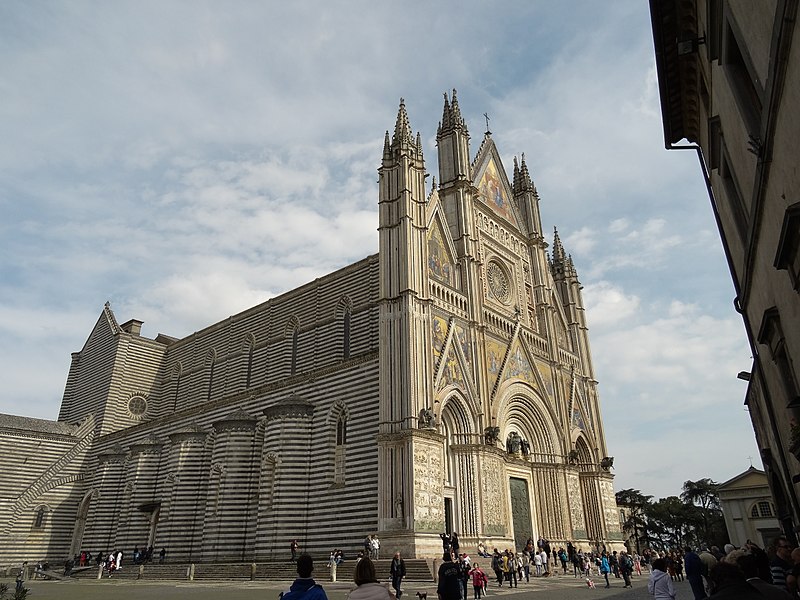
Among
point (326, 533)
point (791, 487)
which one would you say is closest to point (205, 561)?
point (326, 533)

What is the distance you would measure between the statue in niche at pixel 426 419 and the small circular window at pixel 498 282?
33.1 feet

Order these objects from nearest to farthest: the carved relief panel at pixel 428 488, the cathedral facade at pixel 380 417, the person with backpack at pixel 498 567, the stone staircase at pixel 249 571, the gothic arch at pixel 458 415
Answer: the person with backpack at pixel 498 567 < the stone staircase at pixel 249 571 < the carved relief panel at pixel 428 488 < the cathedral facade at pixel 380 417 < the gothic arch at pixel 458 415

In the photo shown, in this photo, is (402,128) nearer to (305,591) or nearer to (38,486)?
(305,591)

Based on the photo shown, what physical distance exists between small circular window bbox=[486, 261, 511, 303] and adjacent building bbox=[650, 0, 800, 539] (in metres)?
18.1

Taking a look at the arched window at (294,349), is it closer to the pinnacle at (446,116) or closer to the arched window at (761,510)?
the pinnacle at (446,116)

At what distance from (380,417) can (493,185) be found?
55.4 ft

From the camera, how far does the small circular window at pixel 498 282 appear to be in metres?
29.8

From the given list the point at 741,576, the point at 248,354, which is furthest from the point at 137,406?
the point at 741,576

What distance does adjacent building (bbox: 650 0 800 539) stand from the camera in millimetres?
5863

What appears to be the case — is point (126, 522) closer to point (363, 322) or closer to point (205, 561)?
point (205, 561)

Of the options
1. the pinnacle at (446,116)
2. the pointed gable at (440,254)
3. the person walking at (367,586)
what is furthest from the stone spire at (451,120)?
the person walking at (367,586)

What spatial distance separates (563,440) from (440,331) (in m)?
10.7

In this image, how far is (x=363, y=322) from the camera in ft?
90.9

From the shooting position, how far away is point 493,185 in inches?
1288
